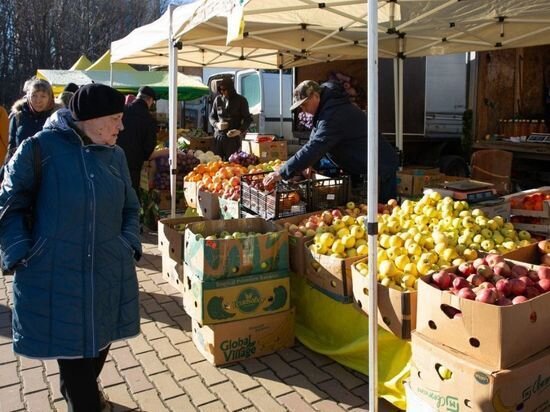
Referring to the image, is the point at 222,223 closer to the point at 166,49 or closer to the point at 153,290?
the point at 153,290

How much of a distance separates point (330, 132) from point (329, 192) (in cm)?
55

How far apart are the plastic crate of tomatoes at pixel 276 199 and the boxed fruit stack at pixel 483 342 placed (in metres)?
1.85

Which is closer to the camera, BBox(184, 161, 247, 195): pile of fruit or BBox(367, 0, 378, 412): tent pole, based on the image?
BBox(367, 0, 378, 412): tent pole

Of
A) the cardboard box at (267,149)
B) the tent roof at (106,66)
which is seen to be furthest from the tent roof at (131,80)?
the cardboard box at (267,149)

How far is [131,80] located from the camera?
1306cm

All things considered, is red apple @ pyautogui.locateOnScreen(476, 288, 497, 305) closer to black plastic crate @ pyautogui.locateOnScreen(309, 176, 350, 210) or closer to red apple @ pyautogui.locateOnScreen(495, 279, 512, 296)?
red apple @ pyautogui.locateOnScreen(495, 279, 512, 296)

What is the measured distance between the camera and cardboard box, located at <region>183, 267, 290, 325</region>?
3.45m

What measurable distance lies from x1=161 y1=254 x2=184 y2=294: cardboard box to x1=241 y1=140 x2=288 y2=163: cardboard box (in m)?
3.21

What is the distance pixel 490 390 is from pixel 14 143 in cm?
468

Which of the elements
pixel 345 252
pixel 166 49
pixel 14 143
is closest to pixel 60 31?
pixel 166 49

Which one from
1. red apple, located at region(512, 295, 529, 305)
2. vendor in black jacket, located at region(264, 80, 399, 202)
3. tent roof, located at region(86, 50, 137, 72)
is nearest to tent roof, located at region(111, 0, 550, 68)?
vendor in black jacket, located at region(264, 80, 399, 202)

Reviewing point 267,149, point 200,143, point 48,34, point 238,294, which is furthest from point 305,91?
point 48,34

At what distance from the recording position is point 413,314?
2852 millimetres

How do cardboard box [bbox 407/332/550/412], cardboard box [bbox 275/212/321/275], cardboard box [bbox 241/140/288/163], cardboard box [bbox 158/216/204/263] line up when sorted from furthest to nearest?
cardboard box [bbox 241/140/288/163], cardboard box [bbox 158/216/204/263], cardboard box [bbox 275/212/321/275], cardboard box [bbox 407/332/550/412]
